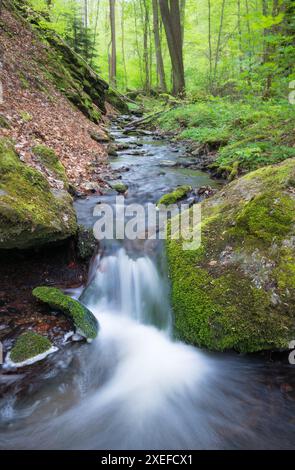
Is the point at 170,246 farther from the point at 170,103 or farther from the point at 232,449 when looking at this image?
the point at 170,103

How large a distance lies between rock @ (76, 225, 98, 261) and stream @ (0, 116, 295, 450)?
0.14m

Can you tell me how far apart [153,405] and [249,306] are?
1239mm

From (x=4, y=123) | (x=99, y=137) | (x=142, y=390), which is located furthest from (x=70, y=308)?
(x=99, y=137)

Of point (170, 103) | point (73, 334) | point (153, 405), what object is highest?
point (170, 103)

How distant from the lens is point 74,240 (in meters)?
4.34

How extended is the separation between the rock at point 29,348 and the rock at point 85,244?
4.42 feet

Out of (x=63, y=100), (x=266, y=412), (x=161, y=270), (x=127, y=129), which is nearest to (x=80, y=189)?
(x=161, y=270)

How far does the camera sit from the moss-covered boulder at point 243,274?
299 cm

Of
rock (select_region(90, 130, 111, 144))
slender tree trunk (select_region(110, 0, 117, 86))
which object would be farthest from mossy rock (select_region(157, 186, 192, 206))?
slender tree trunk (select_region(110, 0, 117, 86))

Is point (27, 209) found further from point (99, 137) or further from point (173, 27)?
point (173, 27)

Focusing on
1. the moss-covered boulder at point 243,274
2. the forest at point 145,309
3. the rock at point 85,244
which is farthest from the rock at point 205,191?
the rock at point 85,244

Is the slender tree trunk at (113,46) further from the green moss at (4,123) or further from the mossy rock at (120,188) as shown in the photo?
the mossy rock at (120,188)

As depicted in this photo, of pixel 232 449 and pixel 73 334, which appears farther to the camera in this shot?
pixel 73 334

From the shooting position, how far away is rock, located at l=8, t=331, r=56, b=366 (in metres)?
2.98
